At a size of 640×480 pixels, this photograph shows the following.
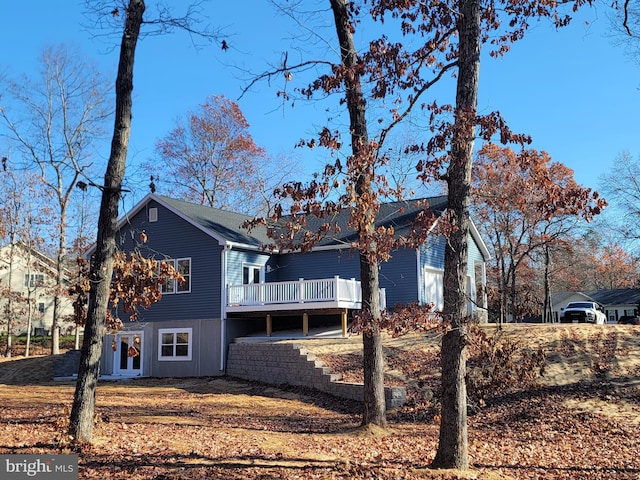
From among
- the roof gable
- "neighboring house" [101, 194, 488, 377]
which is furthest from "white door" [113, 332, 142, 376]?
the roof gable

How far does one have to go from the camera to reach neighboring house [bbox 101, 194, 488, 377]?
21.1m

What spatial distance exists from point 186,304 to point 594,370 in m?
14.4

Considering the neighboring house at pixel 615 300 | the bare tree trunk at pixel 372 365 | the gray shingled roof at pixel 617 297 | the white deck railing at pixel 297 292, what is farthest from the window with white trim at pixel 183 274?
the gray shingled roof at pixel 617 297

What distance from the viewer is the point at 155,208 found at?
23703 millimetres

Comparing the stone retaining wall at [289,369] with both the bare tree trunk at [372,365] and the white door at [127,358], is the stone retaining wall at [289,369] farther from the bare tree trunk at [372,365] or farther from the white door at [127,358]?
the white door at [127,358]

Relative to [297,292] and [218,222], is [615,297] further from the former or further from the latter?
[218,222]

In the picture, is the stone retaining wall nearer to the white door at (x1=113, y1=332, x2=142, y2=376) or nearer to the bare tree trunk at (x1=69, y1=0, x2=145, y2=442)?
the white door at (x1=113, y1=332, x2=142, y2=376)

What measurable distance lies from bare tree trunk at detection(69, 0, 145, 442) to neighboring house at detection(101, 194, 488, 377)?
40.1 feet

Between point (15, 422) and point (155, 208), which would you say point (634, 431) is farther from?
point (155, 208)

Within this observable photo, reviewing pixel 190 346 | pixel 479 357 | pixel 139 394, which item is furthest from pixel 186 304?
pixel 479 357

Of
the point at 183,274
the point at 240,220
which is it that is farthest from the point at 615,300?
the point at 183,274

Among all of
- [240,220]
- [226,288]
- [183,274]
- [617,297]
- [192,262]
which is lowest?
[226,288]

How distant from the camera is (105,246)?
28.1 ft

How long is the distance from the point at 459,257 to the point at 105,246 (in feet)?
16.7
